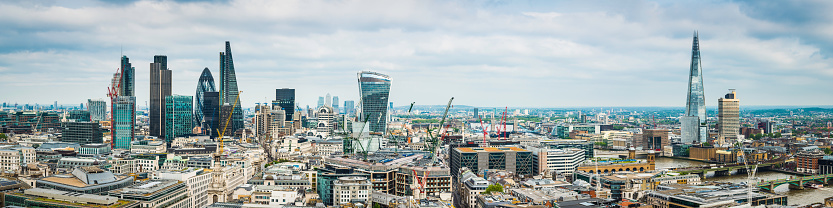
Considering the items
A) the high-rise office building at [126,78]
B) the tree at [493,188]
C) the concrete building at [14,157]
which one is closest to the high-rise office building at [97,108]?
the high-rise office building at [126,78]

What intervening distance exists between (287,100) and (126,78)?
35.1 m

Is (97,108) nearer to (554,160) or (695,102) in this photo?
(554,160)

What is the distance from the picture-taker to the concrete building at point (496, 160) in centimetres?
6481

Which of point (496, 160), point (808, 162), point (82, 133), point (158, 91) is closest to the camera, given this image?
point (496, 160)

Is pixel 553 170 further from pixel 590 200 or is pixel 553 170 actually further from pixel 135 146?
pixel 135 146

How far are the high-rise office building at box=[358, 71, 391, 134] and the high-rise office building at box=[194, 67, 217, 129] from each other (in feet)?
150

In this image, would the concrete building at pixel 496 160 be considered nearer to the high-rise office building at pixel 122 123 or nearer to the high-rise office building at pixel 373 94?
the high-rise office building at pixel 373 94

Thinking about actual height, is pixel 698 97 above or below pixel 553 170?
above

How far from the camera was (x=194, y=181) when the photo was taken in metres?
48.0

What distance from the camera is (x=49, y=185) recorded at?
4400cm

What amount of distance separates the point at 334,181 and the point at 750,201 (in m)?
28.5

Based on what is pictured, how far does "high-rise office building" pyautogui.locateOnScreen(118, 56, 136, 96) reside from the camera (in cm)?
12575

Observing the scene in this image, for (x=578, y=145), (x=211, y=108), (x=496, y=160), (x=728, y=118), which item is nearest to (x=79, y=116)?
(x=211, y=108)

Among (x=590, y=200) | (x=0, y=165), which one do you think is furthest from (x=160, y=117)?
(x=590, y=200)
